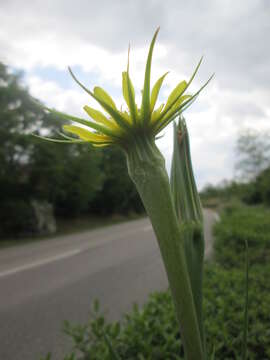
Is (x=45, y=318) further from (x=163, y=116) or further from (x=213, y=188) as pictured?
(x=213, y=188)

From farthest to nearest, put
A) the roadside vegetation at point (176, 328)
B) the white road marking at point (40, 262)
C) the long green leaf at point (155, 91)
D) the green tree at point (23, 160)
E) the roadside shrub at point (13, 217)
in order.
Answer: the roadside shrub at point (13, 217), the green tree at point (23, 160), the white road marking at point (40, 262), the roadside vegetation at point (176, 328), the long green leaf at point (155, 91)

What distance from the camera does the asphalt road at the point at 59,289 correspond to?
10.4ft

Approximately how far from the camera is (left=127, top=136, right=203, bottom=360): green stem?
Result: 66cm

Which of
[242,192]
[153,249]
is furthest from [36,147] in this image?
[242,192]

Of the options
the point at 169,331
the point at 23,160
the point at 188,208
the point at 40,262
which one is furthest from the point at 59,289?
the point at 23,160

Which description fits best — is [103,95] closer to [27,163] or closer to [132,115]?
[132,115]

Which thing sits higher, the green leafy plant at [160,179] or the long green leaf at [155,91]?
the long green leaf at [155,91]

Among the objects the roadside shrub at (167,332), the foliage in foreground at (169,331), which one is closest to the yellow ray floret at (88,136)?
the foliage in foreground at (169,331)

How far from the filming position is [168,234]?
666mm

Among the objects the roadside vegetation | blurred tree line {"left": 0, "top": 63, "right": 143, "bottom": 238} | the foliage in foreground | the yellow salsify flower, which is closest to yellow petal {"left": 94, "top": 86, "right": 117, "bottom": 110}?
the yellow salsify flower

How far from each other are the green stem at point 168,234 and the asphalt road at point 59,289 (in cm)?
152

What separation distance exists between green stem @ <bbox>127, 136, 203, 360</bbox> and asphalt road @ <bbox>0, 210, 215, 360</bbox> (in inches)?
59.9

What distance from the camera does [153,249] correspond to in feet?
32.2

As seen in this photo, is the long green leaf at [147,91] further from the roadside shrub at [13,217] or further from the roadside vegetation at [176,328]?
the roadside shrub at [13,217]
